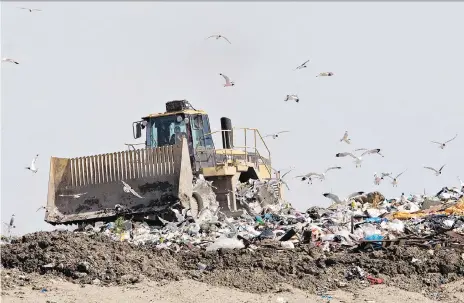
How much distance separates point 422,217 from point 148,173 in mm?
4400

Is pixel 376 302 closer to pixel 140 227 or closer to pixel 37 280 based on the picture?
pixel 37 280

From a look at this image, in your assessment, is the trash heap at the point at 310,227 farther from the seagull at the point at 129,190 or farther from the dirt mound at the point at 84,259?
the dirt mound at the point at 84,259

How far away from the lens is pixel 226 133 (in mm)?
14383

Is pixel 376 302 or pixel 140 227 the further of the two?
pixel 140 227

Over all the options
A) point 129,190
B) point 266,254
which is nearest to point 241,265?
point 266,254

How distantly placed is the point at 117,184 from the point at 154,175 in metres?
0.66

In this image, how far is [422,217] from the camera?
11.5 metres

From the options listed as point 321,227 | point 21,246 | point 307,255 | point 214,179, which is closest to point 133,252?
point 21,246

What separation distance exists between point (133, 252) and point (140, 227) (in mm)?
2439

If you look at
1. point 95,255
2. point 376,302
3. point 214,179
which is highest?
point 214,179

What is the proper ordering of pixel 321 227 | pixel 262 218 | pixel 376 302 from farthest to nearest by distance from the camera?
1. pixel 262 218
2. pixel 321 227
3. pixel 376 302

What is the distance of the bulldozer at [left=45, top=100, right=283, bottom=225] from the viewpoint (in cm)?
1248

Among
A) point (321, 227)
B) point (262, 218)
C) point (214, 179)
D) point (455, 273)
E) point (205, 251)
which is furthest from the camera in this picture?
point (214, 179)

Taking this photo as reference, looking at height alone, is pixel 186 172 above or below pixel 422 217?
above
